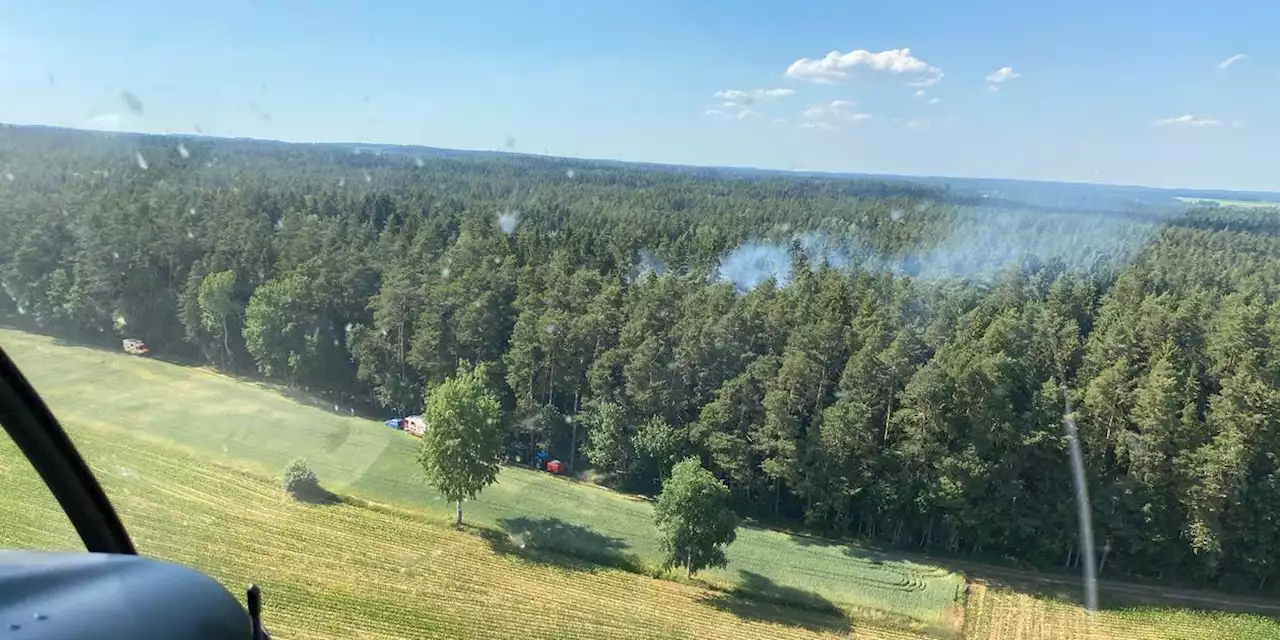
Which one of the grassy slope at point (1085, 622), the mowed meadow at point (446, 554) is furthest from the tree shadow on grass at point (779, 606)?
the grassy slope at point (1085, 622)

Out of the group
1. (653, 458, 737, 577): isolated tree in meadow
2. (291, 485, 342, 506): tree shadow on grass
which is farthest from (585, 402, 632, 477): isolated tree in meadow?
(291, 485, 342, 506): tree shadow on grass

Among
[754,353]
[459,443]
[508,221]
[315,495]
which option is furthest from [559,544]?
[508,221]

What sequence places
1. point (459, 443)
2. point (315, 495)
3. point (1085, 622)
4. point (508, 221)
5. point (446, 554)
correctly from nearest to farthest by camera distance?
point (446, 554) → point (315, 495) → point (1085, 622) → point (459, 443) → point (508, 221)

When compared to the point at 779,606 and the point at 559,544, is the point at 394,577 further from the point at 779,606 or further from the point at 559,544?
the point at 779,606

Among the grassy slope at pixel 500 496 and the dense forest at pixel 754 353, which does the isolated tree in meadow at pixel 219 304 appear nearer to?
the dense forest at pixel 754 353

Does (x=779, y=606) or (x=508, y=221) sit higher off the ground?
(x=508, y=221)

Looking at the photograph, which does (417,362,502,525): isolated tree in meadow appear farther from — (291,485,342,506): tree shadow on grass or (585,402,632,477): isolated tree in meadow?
(585,402,632,477): isolated tree in meadow
